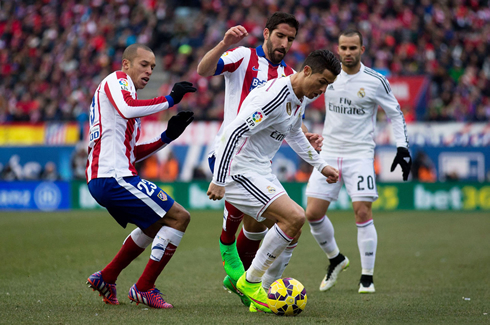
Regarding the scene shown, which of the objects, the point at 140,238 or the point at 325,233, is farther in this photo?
the point at 325,233

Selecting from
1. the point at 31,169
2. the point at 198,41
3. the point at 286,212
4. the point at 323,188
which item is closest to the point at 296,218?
the point at 286,212

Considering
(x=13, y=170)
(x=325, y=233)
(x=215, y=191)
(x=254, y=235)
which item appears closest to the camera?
(x=215, y=191)

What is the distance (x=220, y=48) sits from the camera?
17.4ft

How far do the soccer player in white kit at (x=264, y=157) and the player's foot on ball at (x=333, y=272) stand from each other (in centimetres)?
159

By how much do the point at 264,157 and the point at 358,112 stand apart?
2.06 meters

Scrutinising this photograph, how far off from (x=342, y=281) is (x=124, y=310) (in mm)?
3076

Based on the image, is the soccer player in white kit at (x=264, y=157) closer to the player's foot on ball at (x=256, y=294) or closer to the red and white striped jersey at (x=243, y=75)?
the player's foot on ball at (x=256, y=294)

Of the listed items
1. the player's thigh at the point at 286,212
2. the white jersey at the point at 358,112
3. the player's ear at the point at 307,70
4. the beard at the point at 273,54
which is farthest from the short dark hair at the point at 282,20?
the player's thigh at the point at 286,212

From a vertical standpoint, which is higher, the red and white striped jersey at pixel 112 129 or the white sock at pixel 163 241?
the red and white striped jersey at pixel 112 129

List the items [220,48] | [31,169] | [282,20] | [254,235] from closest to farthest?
[220,48] → [282,20] → [254,235] → [31,169]

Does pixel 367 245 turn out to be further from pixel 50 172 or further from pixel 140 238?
Result: pixel 50 172

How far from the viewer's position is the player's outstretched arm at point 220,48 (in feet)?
17.0

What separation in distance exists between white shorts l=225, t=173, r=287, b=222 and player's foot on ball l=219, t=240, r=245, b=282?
0.91 metres

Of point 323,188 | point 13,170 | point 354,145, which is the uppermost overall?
point 354,145
